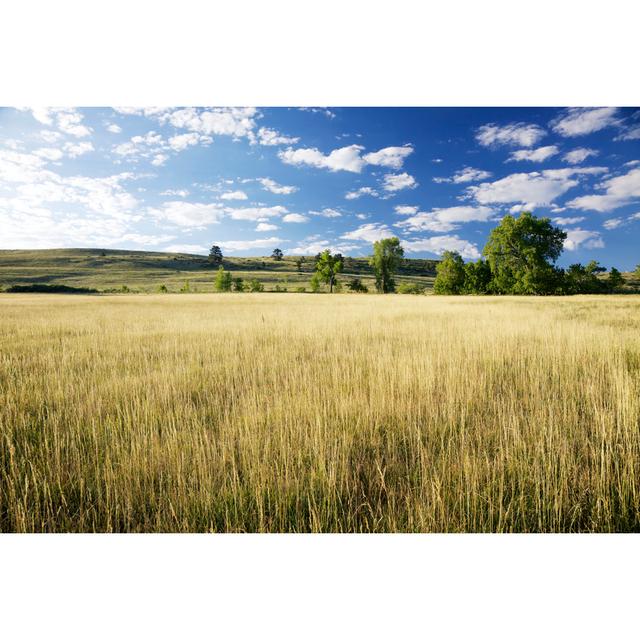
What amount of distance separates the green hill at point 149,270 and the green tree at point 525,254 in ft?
139

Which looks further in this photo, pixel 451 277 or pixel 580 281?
pixel 451 277

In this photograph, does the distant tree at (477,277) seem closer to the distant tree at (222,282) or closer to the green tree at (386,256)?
the green tree at (386,256)

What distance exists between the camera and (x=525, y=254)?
5678 cm

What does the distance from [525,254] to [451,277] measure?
1597 centimetres

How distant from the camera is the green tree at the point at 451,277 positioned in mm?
70250

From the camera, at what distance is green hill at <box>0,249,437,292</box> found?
114 meters

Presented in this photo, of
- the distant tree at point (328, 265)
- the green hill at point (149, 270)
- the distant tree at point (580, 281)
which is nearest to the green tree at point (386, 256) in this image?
the distant tree at point (328, 265)

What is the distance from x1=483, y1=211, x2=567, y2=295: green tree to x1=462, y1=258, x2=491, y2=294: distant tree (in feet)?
12.0

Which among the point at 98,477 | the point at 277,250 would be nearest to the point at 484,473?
the point at 98,477

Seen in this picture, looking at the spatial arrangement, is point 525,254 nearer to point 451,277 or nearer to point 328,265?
point 451,277

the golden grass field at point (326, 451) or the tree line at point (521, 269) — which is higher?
the tree line at point (521, 269)

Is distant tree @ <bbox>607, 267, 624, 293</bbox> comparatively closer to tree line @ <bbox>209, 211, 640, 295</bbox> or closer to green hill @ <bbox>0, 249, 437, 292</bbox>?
tree line @ <bbox>209, 211, 640, 295</bbox>

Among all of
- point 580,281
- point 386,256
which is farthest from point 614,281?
point 386,256

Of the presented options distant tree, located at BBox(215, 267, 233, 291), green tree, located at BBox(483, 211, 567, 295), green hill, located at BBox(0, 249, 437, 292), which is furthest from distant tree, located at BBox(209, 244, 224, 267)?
green tree, located at BBox(483, 211, 567, 295)
